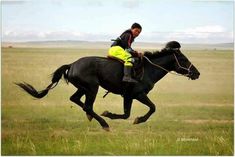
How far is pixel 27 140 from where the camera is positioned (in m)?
6.84

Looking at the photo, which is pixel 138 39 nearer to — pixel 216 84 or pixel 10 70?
pixel 216 84

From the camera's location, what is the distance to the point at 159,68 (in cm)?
698

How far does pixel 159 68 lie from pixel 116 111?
836 millimetres

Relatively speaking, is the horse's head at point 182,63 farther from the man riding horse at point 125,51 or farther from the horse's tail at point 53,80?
the horse's tail at point 53,80

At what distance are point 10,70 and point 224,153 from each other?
3.14 meters

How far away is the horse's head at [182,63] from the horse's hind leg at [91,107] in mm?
1181

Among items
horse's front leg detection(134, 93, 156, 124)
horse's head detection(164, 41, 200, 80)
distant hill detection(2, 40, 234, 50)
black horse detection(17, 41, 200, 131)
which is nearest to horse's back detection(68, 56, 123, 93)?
black horse detection(17, 41, 200, 131)

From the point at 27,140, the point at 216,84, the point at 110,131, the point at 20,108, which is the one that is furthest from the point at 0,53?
the point at 216,84

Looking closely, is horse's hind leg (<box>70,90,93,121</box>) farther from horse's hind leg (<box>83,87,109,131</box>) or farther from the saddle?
the saddle

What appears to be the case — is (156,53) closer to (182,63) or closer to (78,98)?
(182,63)

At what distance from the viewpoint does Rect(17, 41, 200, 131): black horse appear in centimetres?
679

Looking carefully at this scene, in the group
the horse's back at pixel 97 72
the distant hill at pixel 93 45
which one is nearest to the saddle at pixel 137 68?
the horse's back at pixel 97 72

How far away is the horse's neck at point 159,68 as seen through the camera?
6.95 m

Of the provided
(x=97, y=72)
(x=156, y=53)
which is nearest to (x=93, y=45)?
(x=97, y=72)
